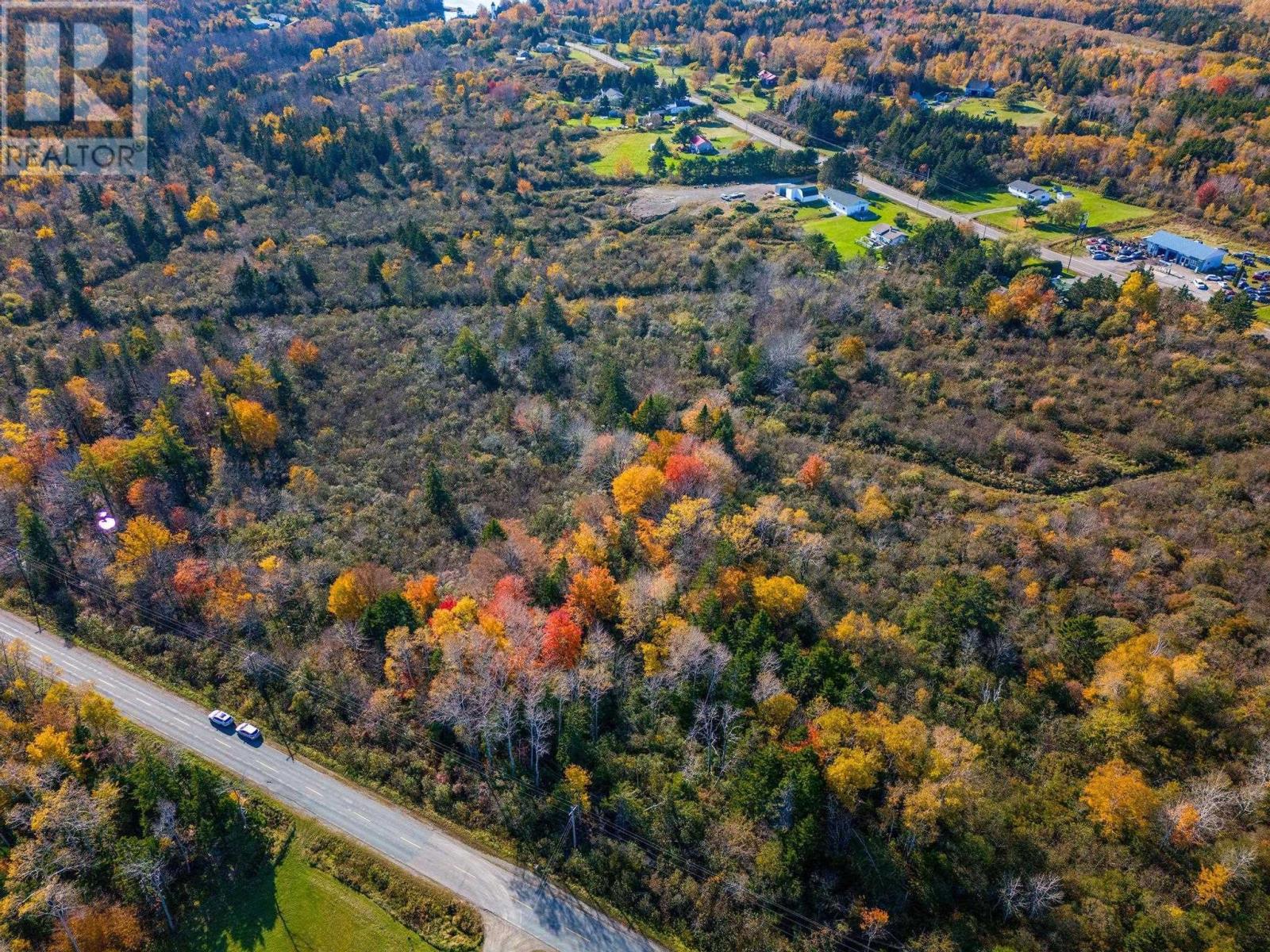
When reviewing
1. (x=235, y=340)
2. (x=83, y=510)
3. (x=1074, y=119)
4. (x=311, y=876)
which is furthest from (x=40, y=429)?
(x=1074, y=119)

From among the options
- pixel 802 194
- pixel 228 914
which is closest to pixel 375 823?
pixel 228 914

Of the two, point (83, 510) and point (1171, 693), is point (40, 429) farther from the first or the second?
point (1171, 693)

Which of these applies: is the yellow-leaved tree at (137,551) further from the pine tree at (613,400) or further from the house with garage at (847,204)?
the house with garage at (847,204)

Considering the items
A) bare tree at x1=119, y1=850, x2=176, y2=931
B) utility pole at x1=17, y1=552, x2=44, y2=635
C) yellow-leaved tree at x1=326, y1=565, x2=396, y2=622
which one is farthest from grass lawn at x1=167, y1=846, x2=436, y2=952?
utility pole at x1=17, y1=552, x2=44, y2=635

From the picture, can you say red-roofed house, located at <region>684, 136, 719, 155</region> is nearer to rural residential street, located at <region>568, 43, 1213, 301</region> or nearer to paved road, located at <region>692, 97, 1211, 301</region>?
rural residential street, located at <region>568, 43, 1213, 301</region>

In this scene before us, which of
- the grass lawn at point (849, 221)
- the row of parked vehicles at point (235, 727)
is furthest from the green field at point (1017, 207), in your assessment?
the row of parked vehicles at point (235, 727)

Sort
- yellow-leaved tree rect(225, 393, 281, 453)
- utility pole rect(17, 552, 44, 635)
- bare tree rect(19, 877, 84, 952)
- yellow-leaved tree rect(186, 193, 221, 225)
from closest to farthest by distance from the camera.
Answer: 1. bare tree rect(19, 877, 84, 952)
2. utility pole rect(17, 552, 44, 635)
3. yellow-leaved tree rect(225, 393, 281, 453)
4. yellow-leaved tree rect(186, 193, 221, 225)
